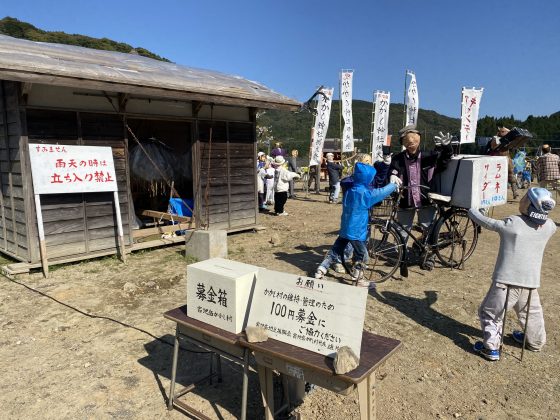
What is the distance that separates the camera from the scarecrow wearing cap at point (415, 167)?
583cm

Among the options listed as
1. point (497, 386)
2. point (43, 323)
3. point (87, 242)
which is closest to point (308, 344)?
point (497, 386)

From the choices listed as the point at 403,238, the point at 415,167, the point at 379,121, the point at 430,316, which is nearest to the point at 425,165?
the point at 415,167

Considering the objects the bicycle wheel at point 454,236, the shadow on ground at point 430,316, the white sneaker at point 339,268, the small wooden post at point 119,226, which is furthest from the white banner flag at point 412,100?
the small wooden post at point 119,226

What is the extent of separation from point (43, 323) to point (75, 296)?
2.55 feet

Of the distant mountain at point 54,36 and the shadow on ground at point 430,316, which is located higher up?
the distant mountain at point 54,36

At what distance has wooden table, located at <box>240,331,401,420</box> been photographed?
2.15 metres

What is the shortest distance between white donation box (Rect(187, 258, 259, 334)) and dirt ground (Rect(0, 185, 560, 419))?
823 millimetres

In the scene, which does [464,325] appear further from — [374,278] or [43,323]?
[43,323]

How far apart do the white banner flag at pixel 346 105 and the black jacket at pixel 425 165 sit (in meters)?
9.44

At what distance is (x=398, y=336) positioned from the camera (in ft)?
14.0

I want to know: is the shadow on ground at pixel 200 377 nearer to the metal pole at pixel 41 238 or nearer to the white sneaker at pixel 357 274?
the white sneaker at pixel 357 274

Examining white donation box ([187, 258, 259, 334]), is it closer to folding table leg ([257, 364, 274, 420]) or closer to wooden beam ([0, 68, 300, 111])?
folding table leg ([257, 364, 274, 420])

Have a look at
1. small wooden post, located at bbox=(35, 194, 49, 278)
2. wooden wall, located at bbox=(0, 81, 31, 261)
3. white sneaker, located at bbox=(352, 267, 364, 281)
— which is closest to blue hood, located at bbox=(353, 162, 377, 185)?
white sneaker, located at bbox=(352, 267, 364, 281)

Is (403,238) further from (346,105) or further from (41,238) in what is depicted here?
(346,105)
